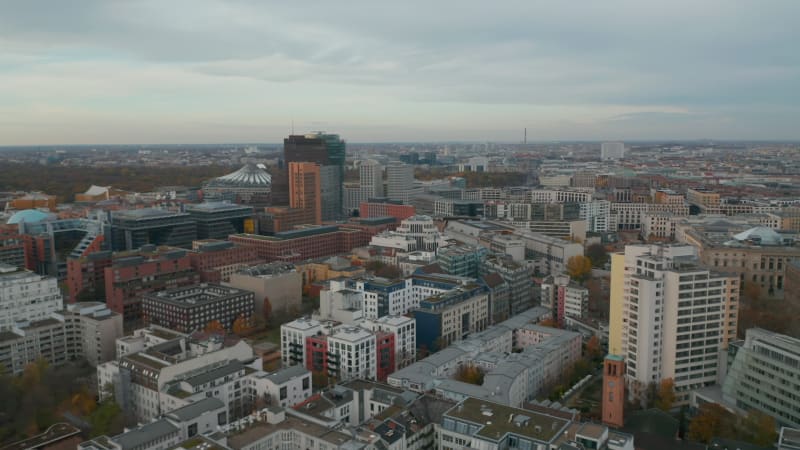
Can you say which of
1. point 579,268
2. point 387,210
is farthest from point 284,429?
point 387,210

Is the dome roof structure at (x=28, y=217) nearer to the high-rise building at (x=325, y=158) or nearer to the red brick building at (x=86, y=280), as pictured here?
the red brick building at (x=86, y=280)

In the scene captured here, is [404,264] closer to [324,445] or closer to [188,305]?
[188,305]

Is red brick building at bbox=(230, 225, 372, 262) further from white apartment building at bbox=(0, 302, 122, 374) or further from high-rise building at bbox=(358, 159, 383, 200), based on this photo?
high-rise building at bbox=(358, 159, 383, 200)

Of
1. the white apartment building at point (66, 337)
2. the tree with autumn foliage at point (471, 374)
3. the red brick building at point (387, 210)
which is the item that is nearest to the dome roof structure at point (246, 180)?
the red brick building at point (387, 210)

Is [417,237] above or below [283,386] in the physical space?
above

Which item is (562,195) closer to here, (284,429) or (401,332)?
(401,332)

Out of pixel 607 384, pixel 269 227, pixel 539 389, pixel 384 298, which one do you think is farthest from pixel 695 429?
pixel 269 227

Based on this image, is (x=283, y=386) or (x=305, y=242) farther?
(x=305, y=242)
